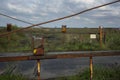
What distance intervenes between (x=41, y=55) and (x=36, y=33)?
35.2ft

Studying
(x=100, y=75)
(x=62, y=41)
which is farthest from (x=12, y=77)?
(x=62, y=41)

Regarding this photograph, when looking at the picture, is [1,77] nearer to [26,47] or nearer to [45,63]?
[45,63]

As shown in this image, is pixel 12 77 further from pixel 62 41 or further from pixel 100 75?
pixel 62 41

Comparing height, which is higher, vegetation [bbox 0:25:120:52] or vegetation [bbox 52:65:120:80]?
vegetation [bbox 0:25:120:52]

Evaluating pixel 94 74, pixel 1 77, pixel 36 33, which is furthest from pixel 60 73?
pixel 36 33

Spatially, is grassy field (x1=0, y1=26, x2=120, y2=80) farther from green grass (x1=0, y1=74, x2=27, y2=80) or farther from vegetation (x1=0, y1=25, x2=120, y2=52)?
green grass (x1=0, y1=74, x2=27, y2=80)

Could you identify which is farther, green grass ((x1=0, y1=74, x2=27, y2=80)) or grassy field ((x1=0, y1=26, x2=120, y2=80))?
grassy field ((x1=0, y1=26, x2=120, y2=80))

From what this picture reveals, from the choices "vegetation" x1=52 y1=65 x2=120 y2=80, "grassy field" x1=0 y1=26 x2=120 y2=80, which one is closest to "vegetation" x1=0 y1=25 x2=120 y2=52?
"grassy field" x1=0 y1=26 x2=120 y2=80

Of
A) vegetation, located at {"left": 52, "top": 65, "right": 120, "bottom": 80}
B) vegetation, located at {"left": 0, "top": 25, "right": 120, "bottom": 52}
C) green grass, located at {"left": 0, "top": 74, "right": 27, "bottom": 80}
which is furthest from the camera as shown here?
vegetation, located at {"left": 0, "top": 25, "right": 120, "bottom": 52}

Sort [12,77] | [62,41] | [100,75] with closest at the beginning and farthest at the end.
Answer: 1. [12,77]
2. [100,75]
3. [62,41]

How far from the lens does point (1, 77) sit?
6984 mm

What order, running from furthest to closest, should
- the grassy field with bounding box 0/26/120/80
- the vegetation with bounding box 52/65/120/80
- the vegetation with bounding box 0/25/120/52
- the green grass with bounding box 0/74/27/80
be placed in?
the vegetation with bounding box 0/25/120/52 < the grassy field with bounding box 0/26/120/80 < the vegetation with bounding box 52/65/120/80 < the green grass with bounding box 0/74/27/80

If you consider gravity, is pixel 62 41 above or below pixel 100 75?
above

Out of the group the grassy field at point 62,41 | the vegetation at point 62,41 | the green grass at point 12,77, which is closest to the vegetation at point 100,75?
the green grass at point 12,77
